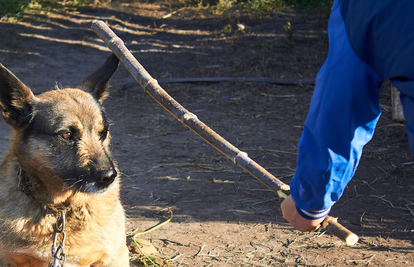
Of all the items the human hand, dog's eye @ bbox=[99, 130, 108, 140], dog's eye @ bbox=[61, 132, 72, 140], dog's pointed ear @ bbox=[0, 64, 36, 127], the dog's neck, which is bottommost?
the dog's neck

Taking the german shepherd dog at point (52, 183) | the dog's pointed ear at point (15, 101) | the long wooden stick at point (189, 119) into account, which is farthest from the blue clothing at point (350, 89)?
the dog's pointed ear at point (15, 101)

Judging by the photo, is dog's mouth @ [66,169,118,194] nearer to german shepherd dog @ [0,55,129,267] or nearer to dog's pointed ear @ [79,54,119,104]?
german shepherd dog @ [0,55,129,267]

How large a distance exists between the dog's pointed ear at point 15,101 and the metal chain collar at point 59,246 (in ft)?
2.39

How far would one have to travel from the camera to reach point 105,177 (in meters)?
2.55

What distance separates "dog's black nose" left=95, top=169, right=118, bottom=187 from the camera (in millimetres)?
2539

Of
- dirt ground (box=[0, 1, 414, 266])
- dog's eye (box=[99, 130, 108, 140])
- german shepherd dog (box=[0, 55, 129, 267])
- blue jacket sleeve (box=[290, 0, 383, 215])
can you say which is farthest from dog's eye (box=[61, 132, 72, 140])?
blue jacket sleeve (box=[290, 0, 383, 215])

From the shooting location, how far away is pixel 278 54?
852 centimetres

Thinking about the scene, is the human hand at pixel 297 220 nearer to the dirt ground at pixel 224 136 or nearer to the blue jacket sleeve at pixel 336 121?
the blue jacket sleeve at pixel 336 121

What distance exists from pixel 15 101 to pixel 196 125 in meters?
1.27

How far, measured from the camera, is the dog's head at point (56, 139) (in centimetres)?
254

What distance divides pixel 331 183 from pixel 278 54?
748cm

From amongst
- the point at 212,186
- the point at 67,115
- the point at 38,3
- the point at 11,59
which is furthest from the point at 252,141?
the point at 38,3

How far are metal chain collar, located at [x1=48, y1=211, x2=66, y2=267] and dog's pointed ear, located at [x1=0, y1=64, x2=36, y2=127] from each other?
2.39 feet

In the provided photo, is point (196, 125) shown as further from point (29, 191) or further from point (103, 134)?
point (29, 191)
